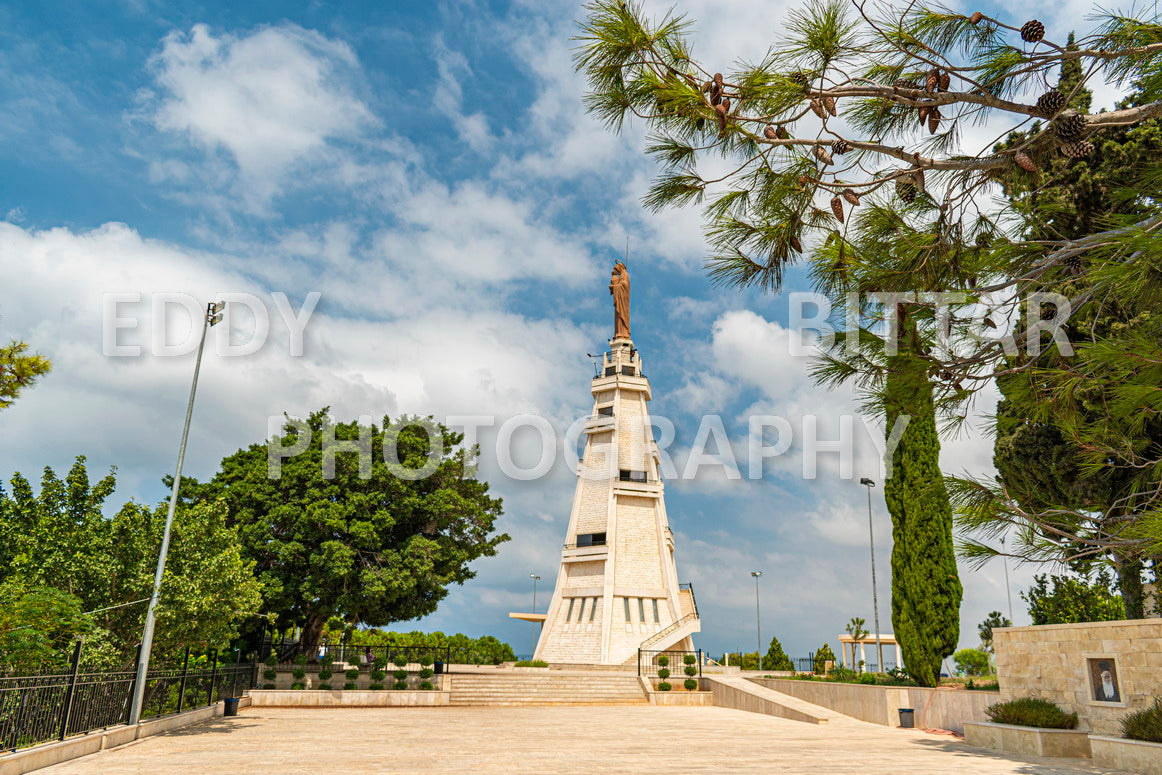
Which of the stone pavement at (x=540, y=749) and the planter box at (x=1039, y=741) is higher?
the planter box at (x=1039, y=741)

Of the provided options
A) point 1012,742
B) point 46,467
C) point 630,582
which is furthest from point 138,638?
point 630,582

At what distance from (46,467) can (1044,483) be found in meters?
23.4

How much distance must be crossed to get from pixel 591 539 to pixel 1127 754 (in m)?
30.7

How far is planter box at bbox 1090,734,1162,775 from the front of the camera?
10.6 metres

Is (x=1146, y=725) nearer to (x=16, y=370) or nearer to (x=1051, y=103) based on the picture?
(x=1051, y=103)

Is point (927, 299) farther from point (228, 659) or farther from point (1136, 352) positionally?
point (228, 659)

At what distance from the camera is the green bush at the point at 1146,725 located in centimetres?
1097

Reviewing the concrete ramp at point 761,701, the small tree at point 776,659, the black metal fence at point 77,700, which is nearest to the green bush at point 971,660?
the small tree at point 776,659

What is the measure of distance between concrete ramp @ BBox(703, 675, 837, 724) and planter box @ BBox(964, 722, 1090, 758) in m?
6.04

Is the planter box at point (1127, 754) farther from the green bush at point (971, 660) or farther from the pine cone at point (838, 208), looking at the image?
the green bush at point (971, 660)

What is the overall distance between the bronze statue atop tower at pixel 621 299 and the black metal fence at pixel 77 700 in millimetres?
32924

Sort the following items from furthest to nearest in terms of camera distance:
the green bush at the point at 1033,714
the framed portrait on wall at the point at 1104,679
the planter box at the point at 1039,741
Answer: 1. the green bush at the point at 1033,714
2. the framed portrait on wall at the point at 1104,679
3. the planter box at the point at 1039,741

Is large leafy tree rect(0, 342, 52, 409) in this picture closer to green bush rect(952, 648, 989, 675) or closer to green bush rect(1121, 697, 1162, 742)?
green bush rect(1121, 697, 1162, 742)

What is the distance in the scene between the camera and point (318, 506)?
977 inches
